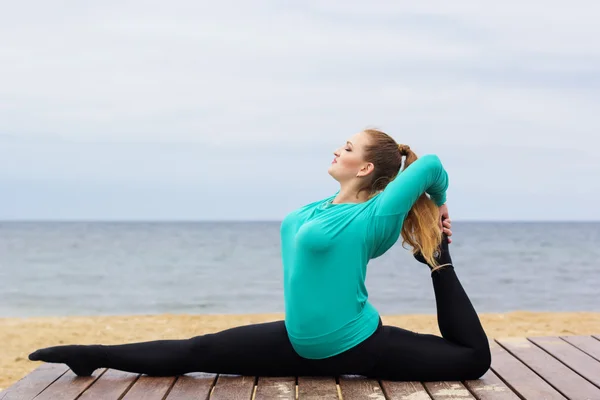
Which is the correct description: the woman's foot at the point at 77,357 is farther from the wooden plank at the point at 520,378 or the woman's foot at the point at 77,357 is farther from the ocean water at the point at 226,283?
the ocean water at the point at 226,283

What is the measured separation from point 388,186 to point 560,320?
9.01 m

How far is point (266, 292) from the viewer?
1803 centimetres

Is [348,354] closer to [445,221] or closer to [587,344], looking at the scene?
[445,221]

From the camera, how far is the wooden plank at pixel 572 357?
381cm

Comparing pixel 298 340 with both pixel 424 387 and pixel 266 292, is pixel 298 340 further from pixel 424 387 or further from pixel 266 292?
pixel 266 292

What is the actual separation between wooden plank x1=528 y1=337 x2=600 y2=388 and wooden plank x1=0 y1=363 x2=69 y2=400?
2.80 m

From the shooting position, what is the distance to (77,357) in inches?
144

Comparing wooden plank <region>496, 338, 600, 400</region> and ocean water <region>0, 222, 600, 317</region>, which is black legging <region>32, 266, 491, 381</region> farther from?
ocean water <region>0, 222, 600, 317</region>

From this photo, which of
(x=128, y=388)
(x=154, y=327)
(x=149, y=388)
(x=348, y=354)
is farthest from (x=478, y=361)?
(x=154, y=327)

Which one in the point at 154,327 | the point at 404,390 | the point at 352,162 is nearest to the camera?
the point at 404,390

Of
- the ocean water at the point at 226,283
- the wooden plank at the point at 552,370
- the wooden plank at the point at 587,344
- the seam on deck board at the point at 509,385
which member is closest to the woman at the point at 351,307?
the seam on deck board at the point at 509,385

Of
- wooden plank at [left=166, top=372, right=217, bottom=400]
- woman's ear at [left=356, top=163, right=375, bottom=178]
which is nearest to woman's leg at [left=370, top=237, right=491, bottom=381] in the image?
woman's ear at [left=356, top=163, right=375, bottom=178]

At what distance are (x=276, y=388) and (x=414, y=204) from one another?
1.14 meters

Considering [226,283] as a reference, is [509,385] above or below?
above
